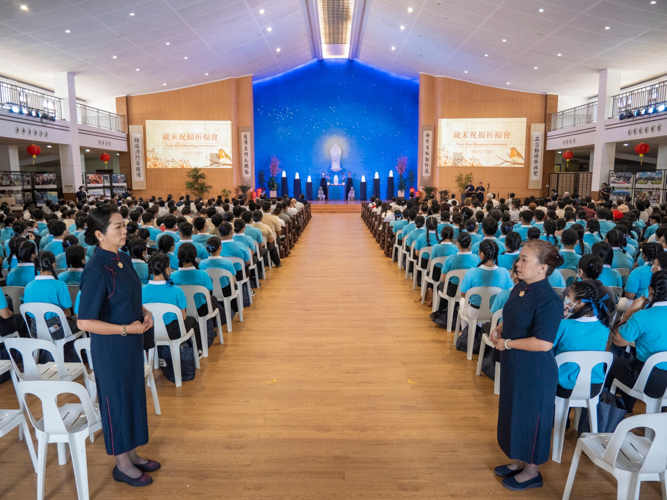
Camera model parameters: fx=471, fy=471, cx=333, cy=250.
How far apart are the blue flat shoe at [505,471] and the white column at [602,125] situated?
13.8m

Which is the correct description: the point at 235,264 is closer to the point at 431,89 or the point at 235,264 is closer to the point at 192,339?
the point at 192,339

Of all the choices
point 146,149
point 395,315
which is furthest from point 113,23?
point 395,315

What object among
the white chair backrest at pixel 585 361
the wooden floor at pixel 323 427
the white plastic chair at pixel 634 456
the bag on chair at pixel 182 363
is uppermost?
the white chair backrest at pixel 585 361

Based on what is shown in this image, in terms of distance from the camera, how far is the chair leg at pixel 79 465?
87.0 inches

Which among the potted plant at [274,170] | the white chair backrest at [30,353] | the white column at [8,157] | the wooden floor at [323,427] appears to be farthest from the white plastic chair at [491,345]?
the potted plant at [274,170]

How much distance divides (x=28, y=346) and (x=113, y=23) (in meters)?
10.4

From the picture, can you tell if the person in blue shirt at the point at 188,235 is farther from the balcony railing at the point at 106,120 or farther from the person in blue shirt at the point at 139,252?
the balcony railing at the point at 106,120

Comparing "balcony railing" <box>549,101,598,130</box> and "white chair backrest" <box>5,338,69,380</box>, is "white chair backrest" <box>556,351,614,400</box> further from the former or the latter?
"balcony railing" <box>549,101,598,130</box>

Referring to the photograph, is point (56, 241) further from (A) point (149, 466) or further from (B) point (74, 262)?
(A) point (149, 466)

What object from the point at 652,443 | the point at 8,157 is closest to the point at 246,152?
the point at 8,157

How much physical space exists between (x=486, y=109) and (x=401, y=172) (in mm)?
4306

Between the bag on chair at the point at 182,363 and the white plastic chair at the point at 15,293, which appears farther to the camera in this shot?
the white plastic chair at the point at 15,293

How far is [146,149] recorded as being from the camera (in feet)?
60.8

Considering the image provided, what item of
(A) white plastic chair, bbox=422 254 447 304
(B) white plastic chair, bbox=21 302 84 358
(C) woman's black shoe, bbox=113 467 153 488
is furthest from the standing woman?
(A) white plastic chair, bbox=422 254 447 304
